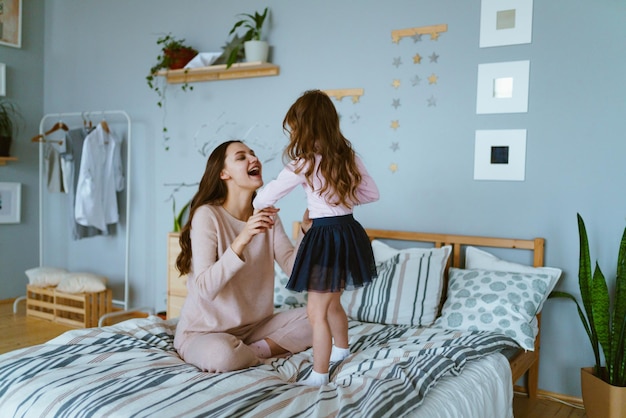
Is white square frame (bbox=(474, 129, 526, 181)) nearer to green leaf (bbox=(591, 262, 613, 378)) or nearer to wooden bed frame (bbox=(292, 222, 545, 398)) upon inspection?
wooden bed frame (bbox=(292, 222, 545, 398))

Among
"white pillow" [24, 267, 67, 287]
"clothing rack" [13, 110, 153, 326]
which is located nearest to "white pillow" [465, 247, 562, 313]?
"clothing rack" [13, 110, 153, 326]

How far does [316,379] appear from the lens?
1.98 meters

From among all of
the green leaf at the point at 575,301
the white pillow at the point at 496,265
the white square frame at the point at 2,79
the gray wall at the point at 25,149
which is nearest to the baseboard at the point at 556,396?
the green leaf at the point at 575,301

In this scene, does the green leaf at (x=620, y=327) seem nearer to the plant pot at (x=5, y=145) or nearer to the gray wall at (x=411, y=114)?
the gray wall at (x=411, y=114)

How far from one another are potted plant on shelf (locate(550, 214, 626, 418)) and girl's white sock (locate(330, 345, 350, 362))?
119 centimetres

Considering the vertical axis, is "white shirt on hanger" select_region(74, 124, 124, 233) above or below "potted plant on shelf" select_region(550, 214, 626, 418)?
above

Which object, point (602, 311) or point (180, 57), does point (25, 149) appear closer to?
point (180, 57)

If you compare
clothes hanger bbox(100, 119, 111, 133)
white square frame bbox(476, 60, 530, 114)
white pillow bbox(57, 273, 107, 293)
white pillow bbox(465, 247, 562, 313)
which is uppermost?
white square frame bbox(476, 60, 530, 114)

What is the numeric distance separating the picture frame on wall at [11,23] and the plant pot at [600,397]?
479cm

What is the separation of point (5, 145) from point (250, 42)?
231 centimetres

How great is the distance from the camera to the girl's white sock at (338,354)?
7.20 ft

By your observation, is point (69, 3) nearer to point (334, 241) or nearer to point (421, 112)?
point (421, 112)

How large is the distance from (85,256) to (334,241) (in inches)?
138

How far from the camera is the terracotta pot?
4082 millimetres
